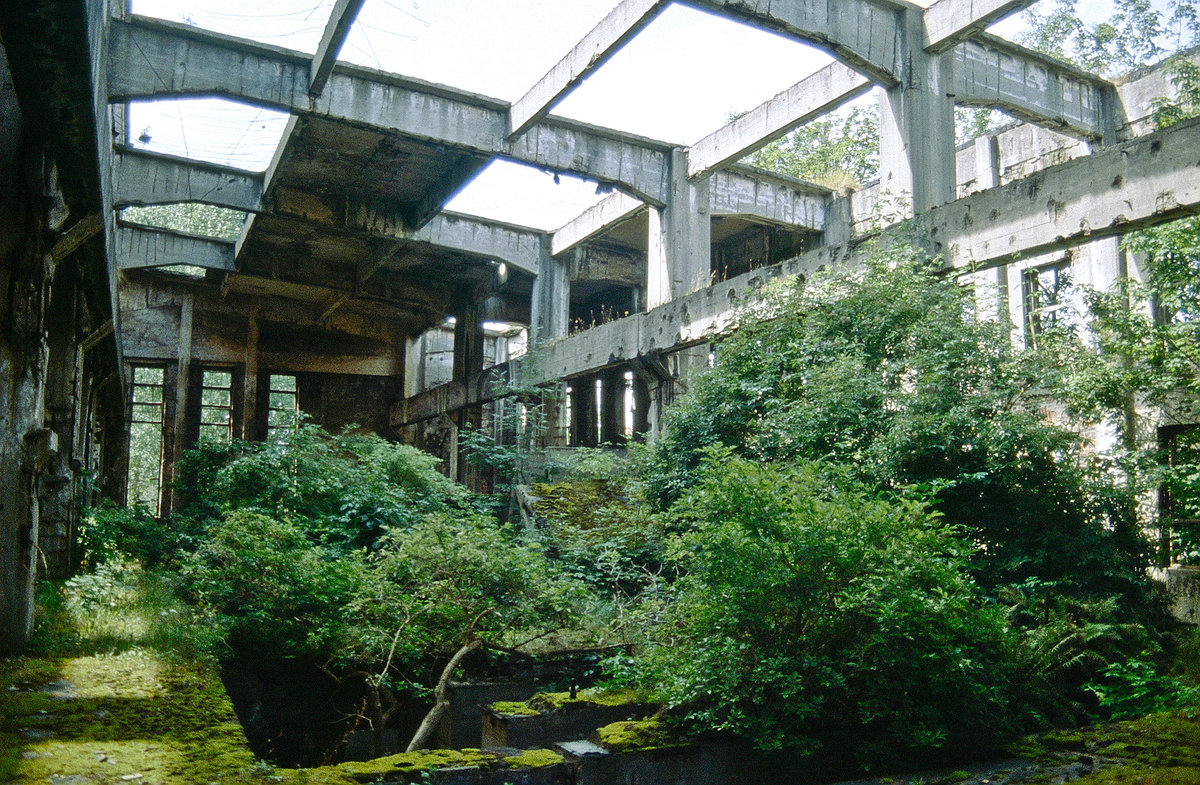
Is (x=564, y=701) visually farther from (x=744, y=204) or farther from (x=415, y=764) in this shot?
(x=744, y=204)

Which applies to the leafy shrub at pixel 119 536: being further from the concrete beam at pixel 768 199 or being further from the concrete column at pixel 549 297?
the concrete beam at pixel 768 199

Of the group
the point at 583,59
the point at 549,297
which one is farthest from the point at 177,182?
the point at 583,59

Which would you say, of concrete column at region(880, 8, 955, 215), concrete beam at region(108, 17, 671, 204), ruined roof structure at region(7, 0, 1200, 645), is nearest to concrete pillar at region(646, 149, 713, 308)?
ruined roof structure at region(7, 0, 1200, 645)

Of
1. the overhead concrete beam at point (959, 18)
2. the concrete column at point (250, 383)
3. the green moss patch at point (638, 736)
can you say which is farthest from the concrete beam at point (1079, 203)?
the concrete column at point (250, 383)

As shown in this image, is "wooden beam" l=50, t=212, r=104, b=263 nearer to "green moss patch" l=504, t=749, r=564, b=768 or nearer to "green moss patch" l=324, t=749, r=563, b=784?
"green moss patch" l=324, t=749, r=563, b=784

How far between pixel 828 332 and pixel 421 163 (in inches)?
359

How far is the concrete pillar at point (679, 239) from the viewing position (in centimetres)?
1519

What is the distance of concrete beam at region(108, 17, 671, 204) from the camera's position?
11539mm

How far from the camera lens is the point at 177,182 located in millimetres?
15609

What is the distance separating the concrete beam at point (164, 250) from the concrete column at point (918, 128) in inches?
580

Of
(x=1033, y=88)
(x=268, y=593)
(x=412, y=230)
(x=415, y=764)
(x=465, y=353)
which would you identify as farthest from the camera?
(x=465, y=353)

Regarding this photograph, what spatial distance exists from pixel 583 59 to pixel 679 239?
163 inches

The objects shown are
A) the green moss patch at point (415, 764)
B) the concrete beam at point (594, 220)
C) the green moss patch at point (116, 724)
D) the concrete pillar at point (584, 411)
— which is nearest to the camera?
the green moss patch at point (116, 724)

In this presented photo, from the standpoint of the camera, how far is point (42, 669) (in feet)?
18.8
